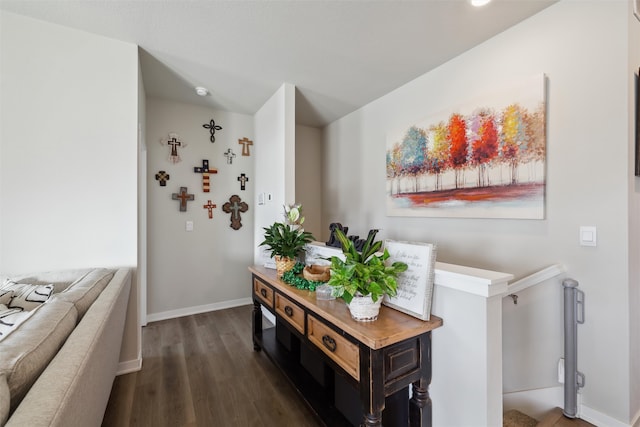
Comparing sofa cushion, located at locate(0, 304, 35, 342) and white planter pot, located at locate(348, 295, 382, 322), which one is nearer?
sofa cushion, located at locate(0, 304, 35, 342)

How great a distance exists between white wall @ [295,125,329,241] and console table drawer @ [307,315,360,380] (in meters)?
2.68

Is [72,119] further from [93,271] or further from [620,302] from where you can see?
A: [620,302]

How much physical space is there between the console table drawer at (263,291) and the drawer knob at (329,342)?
785mm

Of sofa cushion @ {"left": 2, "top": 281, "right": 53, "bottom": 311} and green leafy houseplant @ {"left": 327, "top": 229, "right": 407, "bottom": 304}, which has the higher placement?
green leafy houseplant @ {"left": 327, "top": 229, "right": 407, "bottom": 304}

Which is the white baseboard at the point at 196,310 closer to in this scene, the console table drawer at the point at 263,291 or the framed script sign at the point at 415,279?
the console table drawer at the point at 263,291

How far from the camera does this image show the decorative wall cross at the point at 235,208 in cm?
363

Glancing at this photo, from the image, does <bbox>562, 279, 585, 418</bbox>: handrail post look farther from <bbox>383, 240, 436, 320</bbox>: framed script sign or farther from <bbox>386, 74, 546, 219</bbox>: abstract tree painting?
<bbox>383, 240, 436, 320</bbox>: framed script sign

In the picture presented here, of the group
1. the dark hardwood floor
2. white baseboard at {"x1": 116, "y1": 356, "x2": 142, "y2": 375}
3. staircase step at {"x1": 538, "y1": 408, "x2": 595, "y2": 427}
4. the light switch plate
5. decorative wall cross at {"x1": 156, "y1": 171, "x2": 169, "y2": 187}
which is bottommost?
staircase step at {"x1": 538, "y1": 408, "x2": 595, "y2": 427}

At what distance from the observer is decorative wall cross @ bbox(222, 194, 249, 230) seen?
3.63 meters

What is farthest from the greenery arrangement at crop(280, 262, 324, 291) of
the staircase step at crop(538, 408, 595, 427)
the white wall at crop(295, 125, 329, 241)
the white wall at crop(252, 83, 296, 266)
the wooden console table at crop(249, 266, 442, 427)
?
the white wall at crop(295, 125, 329, 241)

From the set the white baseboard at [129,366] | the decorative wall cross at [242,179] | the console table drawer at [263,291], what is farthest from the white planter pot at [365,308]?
the decorative wall cross at [242,179]

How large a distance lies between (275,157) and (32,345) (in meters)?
2.51

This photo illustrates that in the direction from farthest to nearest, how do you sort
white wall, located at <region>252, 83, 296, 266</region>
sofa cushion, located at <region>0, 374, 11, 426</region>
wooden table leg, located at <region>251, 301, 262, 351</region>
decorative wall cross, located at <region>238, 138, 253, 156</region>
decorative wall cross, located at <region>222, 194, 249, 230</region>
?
decorative wall cross, located at <region>238, 138, 253, 156</region>
decorative wall cross, located at <region>222, 194, 249, 230</region>
white wall, located at <region>252, 83, 296, 266</region>
wooden table leg, located at <region>251, 301, 262, 351</region>
sofa cushion, located at <region>0, 374, 11, 426</region>

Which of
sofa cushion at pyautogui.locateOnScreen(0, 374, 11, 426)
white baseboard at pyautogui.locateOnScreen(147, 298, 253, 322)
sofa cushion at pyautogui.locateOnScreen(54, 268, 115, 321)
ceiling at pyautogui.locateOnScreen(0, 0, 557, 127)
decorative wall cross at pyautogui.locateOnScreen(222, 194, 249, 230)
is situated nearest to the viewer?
sofa cushion at pyautogui.locateOnScreen(0, 374, 11, 426)
